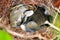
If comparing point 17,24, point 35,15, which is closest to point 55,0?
point 35,15

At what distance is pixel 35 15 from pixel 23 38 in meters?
0.14

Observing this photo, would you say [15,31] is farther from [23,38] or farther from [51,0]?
[51,0]

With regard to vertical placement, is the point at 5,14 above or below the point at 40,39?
above

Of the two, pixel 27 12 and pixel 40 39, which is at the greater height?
pixel 27 12

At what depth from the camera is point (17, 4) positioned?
0.66 meters

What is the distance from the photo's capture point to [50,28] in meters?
0.67

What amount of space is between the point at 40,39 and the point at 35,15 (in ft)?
0.44

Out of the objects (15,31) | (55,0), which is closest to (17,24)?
(15,31)

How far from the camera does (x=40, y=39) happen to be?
659 millimetres

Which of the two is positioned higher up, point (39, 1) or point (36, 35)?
point (39, 1)

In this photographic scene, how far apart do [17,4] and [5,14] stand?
0.09 m

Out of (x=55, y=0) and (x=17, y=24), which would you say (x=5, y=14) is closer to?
(x=17, y=24)

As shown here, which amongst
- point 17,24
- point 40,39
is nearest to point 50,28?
point 40,39

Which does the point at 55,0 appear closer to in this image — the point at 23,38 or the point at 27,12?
the point at 27,12
